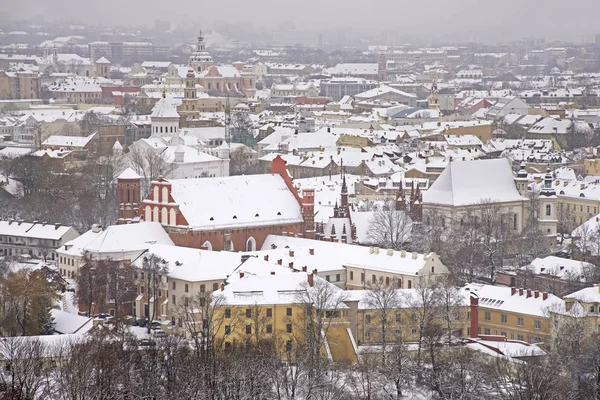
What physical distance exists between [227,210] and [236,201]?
2.09 feet

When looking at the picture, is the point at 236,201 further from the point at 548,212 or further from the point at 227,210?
the point at 548,212

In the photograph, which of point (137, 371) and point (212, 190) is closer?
point (137, 371)

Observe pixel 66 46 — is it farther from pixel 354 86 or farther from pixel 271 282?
pixel 271 282

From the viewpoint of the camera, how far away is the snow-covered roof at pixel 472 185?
53.3 m

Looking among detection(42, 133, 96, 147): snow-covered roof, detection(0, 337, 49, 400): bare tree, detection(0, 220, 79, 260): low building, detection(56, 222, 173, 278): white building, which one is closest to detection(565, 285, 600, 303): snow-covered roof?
detection(56, 222, 173, 278): white building

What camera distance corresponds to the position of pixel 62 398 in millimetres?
29828

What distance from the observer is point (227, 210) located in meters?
45.1

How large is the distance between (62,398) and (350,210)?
21325mm

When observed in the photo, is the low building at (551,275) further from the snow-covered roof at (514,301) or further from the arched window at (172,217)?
the arched window at (172,217)

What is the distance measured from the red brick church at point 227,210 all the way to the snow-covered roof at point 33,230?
4.00m

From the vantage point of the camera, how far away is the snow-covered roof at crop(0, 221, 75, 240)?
1938 inches

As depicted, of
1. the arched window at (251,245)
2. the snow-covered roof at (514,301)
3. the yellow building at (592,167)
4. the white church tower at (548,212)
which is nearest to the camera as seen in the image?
the snow-covered roof at (514,301)

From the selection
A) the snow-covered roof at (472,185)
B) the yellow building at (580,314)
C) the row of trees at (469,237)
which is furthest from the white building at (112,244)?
the snow-covered roof at (472,185)

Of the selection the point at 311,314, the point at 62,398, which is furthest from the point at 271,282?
the point at 62,398
